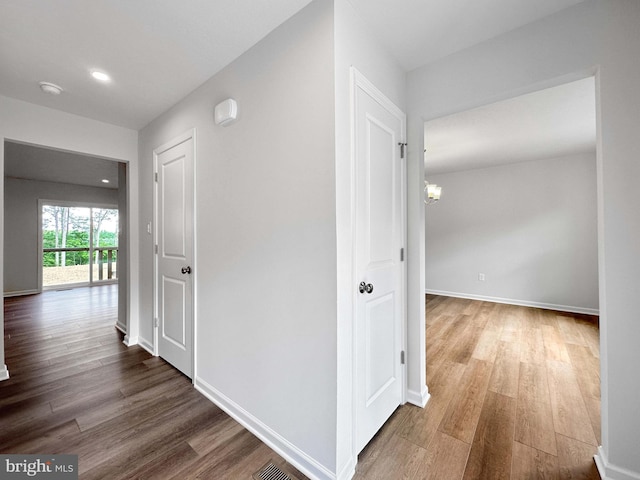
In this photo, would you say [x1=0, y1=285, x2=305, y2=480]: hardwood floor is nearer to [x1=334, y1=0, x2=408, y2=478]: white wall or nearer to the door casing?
the door casing

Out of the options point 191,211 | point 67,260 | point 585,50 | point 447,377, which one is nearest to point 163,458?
point 191,211

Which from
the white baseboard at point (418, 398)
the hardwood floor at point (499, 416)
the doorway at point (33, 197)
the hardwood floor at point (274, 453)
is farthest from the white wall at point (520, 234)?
the doorway at point (33, 197)

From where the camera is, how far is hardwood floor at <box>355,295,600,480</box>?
1.45 m

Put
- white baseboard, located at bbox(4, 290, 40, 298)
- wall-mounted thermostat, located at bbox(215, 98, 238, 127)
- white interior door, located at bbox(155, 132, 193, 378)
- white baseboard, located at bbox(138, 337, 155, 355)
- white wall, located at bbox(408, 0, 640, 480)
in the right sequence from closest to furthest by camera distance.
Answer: white wall, located at bbox(408, 0, 640, 480) → wall-mounted thermostat, located at bbox(215, 98, 238, 127) → white interior door, located at bbox(155, 132, 193, 378) → white baseboard, located at bbox(138, 337, 155, 355) → white baseboard, located at bbox(4, 290, 40, 298)

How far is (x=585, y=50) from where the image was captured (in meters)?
1.40

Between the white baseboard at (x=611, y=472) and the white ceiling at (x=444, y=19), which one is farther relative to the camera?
the white ceiling at (x=444, y=19)

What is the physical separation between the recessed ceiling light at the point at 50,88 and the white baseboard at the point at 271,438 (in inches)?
107

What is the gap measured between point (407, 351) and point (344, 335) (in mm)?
928

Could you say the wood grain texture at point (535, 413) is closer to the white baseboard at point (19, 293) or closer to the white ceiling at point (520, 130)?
the white ceiling at point (520, 130)

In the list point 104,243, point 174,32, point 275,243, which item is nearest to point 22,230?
point 104,243

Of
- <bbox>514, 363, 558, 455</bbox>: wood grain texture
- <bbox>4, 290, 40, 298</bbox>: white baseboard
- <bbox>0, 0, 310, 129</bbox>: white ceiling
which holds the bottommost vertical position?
<bbox>514, 363, 558, 455</bbox>: wood grain texture

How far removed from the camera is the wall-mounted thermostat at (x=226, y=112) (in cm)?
184

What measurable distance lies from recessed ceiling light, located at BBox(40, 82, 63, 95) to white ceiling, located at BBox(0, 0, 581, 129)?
1.9 inches

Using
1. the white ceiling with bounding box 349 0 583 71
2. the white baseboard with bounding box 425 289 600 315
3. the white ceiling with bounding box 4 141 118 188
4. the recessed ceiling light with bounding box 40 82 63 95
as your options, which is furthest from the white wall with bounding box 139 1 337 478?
the white baseboard with bounding box 425 289 600 315
